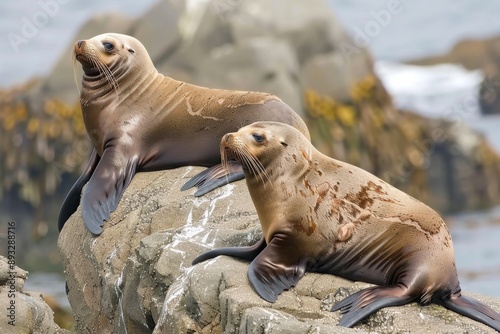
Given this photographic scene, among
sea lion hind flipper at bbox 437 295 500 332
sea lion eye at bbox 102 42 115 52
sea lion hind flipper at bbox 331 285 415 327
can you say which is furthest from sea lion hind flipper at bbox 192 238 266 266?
sea lion eye at bbox 102 42 115 52

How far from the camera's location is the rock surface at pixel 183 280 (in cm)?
759

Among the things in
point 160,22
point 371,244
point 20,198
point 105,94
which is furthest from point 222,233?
point 160,22

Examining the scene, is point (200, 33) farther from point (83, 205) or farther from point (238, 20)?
point (83, 205)

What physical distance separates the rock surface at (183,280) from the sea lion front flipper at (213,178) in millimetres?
89

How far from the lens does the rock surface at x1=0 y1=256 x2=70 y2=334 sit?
8961mm

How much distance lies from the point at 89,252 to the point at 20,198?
902cm

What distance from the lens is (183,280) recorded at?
818 cm

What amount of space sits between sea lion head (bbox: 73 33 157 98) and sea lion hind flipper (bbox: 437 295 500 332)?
4349mm

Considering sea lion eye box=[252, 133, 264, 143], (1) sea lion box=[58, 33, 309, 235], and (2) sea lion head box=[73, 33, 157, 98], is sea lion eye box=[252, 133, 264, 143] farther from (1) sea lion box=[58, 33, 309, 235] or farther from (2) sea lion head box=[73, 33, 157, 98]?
(2) sea lion head box=[73, 33, 157, 98]

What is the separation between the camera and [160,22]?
20.0 metres

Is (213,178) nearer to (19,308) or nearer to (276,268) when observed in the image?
(19,308)

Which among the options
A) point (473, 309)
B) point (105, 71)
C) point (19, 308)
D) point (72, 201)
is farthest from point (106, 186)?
point (473, 309)

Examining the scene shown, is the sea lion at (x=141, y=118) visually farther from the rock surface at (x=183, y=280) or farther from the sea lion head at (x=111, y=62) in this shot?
the rock surface at (x=183, y=280)

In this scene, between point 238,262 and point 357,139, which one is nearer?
point 238,262
